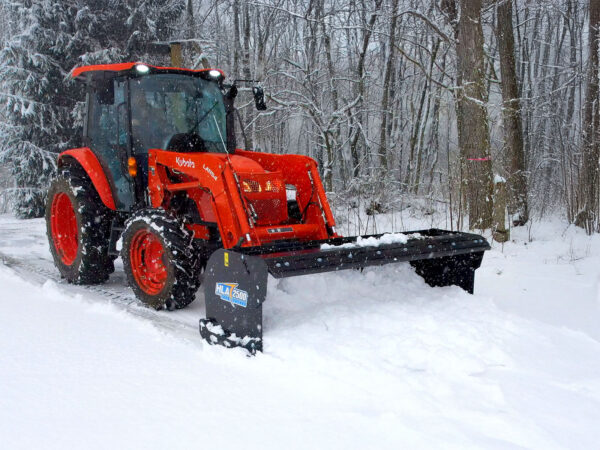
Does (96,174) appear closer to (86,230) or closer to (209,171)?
(86,230)

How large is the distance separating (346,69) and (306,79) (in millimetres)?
5127

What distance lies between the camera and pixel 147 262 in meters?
4.89

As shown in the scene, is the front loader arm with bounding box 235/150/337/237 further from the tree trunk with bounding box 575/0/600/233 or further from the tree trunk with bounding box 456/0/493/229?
the tree trunk with bounding box 575/0/600/233

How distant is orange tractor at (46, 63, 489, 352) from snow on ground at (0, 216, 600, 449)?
33 centimetres

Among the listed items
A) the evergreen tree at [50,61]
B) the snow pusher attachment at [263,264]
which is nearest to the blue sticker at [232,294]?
the snow pusher attachment at [263,264]

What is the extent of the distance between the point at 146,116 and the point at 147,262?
4.65 feet

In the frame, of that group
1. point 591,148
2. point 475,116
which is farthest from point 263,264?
point 591,148

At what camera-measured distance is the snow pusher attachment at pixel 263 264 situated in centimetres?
354

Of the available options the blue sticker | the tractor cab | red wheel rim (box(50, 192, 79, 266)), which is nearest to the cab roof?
the tractor cab

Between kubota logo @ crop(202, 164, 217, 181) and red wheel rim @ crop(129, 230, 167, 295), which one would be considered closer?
kubota logo @ crop(202, 164, 217, 181)

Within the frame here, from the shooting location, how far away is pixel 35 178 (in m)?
15.2

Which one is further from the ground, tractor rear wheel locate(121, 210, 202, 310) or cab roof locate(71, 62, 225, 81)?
cab roof locate(71, 62, 225, 81)

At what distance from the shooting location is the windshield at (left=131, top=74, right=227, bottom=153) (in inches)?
203

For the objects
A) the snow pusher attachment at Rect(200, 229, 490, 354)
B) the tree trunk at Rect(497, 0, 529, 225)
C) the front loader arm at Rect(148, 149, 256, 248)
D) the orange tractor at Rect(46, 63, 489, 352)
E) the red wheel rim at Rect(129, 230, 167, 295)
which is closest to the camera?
the snow pusher attachment at Rect(200, 229, 490, 354)
